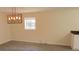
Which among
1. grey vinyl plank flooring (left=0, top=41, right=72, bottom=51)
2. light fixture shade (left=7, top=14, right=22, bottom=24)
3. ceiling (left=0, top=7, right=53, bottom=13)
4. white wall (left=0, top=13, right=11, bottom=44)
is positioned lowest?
grey vinyl plank flooring (left=0, top=41, right=72, bottom=51)

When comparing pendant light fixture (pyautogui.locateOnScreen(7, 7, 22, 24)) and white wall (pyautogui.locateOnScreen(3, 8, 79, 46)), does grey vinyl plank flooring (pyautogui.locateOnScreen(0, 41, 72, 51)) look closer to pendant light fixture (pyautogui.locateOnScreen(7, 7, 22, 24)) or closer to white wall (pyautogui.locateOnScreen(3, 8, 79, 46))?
white wall (pyautogui.locateOnScreen(3, 8, 79, 46))

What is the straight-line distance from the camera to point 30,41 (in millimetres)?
1938

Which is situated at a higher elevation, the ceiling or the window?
the ceiling

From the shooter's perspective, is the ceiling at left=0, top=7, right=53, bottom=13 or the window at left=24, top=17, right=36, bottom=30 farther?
the window at left=24, top=17, right=36, bottom=30

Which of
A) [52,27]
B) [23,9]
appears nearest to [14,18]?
[23,9]

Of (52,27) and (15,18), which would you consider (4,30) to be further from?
(52,27)

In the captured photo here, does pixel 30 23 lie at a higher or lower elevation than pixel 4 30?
higher

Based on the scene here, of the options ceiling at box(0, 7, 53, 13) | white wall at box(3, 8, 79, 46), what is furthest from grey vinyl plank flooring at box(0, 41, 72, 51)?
ceiling at box(0, 7, 53, 13)

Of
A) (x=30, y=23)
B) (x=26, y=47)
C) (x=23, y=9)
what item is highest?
(x=23, y=9)

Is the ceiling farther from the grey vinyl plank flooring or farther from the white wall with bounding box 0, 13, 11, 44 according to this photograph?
the grey vinyl plank flooring
